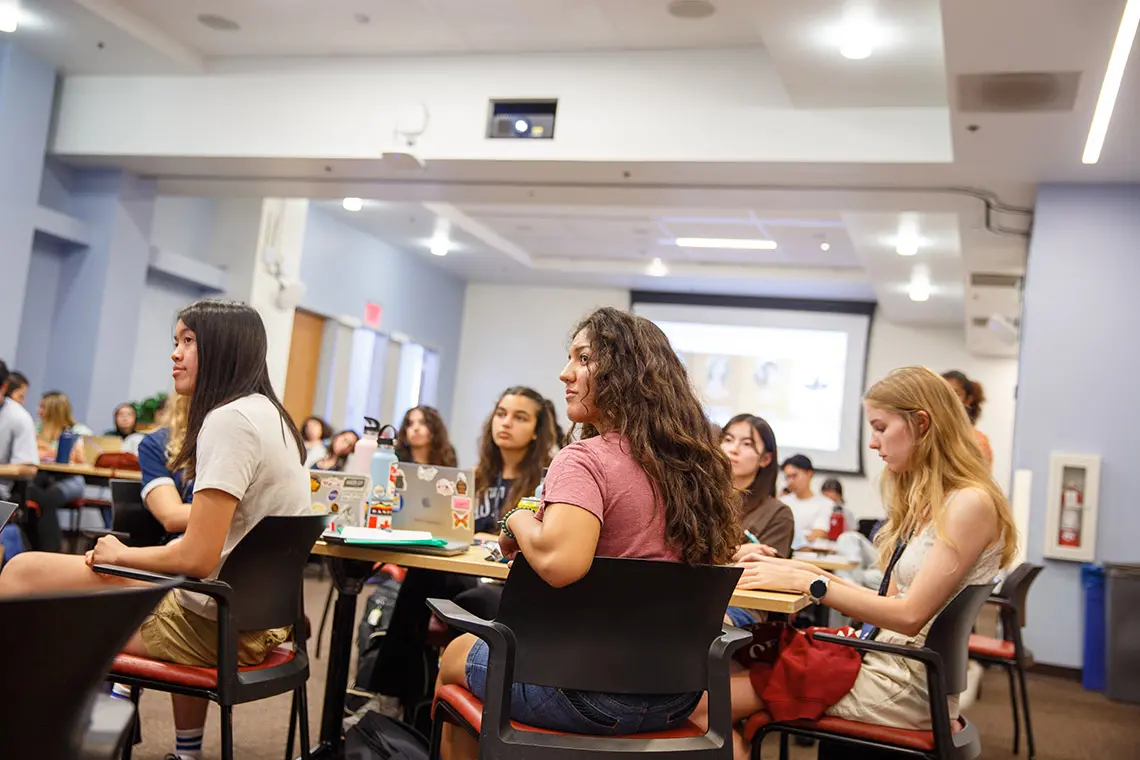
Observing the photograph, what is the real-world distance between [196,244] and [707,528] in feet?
29.2

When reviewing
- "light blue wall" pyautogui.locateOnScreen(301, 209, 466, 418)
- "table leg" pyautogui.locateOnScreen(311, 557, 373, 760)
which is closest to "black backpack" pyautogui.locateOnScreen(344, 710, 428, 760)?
"table leg" pyautogui.locateOnScreen(311, 557, 373, 760)

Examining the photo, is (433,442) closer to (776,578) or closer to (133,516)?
(133,516)

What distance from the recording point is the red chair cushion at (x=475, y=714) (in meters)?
1.81

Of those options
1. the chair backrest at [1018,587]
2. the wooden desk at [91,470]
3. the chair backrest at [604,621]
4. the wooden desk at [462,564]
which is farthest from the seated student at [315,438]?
the chair backrest at [604,621]

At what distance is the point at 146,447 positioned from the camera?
9.77ft

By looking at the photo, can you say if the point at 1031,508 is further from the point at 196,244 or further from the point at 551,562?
the point at 196,244

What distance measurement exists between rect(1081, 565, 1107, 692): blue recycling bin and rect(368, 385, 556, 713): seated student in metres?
3.73

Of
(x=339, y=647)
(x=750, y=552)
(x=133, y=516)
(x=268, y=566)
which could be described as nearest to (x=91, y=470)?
(x=133, y=516)

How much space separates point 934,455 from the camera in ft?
7.85

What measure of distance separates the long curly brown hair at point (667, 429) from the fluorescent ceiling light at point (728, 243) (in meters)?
9.40

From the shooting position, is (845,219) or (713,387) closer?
(845,219)

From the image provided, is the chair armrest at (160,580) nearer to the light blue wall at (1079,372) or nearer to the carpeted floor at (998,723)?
the carpeted floor at (998,723)

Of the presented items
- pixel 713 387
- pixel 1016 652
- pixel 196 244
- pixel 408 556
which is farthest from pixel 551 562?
pixel 713 387

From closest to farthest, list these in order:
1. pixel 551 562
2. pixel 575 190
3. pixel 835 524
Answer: pixel 551 562 < pixel 835 524 < pixel 575 190
